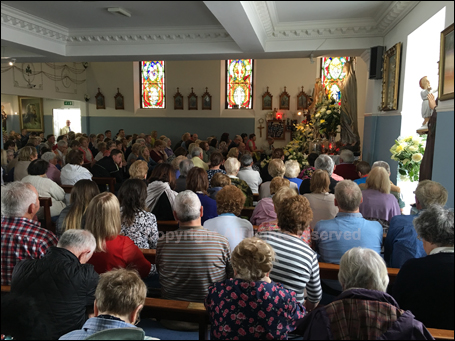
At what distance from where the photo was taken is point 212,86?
12.9m

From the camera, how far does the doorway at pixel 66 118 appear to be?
13.6 metres

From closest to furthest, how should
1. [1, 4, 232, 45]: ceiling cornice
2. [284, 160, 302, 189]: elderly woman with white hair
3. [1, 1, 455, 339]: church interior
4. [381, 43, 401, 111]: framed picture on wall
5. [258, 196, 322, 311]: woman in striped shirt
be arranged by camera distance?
[258, 196, 322, 311]: woman in striped shirt < [1, 1, 455, 339]: church interior < [284, 160, 302, 189]: elderly woman with white hair < [381, 43, 401, 111]: framed picture on wall < [1, 4, 232, 45]: ceiling cornice

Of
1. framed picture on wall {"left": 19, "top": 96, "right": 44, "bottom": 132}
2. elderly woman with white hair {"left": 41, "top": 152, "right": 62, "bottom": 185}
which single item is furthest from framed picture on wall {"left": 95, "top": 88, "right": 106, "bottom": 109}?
elderly woman with white hair {"left": 41, "top": 152, "right": 62, "bottom": 185}

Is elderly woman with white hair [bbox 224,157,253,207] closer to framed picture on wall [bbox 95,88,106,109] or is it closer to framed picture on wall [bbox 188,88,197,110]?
framed picture on wall [bbox 188,88,197,110]

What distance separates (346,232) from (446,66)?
164cm

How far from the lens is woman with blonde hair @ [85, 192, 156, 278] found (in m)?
2.25

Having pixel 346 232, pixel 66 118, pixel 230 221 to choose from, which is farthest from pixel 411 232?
pixel 66 118

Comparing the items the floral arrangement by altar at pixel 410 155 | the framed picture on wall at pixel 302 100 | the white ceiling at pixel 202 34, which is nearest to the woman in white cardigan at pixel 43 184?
the white ceiling at pixel 202 34

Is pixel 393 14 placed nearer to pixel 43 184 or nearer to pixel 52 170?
pixel 43 184

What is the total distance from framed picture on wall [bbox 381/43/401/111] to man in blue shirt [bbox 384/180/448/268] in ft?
8.32

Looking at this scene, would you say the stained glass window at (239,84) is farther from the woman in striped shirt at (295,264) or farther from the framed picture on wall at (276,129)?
the woman in striped shirt at (295,264)

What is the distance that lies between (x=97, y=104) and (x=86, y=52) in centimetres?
745

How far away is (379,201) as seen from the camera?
318 cm

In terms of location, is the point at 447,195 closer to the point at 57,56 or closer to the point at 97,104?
the point at 57,56
